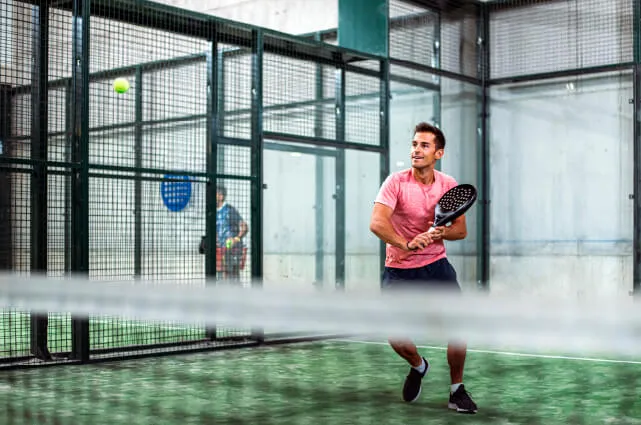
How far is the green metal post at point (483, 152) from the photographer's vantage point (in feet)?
37.7

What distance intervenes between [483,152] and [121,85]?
438 cm

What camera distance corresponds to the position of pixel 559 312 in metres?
1.68

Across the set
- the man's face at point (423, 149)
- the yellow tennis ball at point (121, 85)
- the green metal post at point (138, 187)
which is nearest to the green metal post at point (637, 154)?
the green metal post at point (138, 187)

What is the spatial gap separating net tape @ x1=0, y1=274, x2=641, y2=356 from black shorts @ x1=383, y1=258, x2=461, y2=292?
9.72 ft

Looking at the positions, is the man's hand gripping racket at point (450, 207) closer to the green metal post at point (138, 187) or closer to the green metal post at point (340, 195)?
the green metal post at point (340, 195)

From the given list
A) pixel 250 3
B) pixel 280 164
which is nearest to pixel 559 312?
pixel 280 164

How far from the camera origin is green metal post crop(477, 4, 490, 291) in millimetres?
11500

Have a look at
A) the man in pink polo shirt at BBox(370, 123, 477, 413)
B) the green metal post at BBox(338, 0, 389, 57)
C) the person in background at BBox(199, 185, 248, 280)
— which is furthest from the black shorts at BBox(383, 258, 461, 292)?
the green metal post at BBox(338, 0, 389, 57)

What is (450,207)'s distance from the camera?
4.98 m

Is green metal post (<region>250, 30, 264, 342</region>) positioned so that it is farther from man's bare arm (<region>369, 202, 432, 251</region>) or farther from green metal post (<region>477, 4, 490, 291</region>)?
green metal post (<region>477, 4, 490, 291</region>)

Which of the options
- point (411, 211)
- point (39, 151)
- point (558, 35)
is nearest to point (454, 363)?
point (411, 211)

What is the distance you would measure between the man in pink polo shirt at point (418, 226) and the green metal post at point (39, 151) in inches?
124

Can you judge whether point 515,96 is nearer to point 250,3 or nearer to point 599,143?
point 599,143

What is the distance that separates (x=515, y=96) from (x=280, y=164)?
3.18 meters
